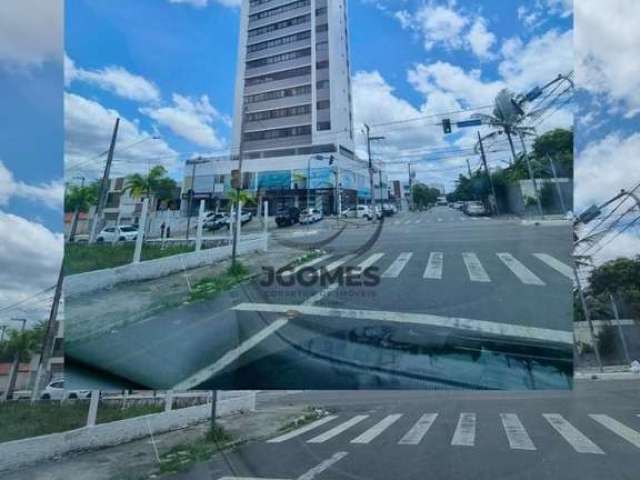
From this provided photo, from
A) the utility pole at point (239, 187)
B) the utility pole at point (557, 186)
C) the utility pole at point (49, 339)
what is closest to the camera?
the utility pole at point (557, 186)

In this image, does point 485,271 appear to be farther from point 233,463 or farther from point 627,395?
point 627,395

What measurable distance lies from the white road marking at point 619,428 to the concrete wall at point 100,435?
7.65 ft

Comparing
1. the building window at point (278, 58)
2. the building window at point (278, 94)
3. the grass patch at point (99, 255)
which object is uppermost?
the building window at point (278, 58)

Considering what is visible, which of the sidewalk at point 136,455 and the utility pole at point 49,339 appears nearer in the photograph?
the sidewalk at point 136,455

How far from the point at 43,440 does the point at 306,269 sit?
2251 millimetres

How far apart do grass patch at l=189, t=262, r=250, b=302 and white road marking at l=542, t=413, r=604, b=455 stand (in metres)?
1.89

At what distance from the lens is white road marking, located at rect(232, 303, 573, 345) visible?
1.96m

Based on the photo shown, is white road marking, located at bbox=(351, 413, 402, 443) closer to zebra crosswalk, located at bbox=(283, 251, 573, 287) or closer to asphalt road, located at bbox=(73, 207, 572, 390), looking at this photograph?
asphalt road, located at bbox=(73, 207, 572, 390)

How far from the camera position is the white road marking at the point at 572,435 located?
7.42 feet

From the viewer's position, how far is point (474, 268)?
2.06 m

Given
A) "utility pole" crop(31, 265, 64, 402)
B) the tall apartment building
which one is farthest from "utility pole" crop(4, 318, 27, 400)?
the tall apartment building

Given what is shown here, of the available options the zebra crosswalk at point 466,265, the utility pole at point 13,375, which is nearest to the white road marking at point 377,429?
the zebra crosswalk at point 466,265

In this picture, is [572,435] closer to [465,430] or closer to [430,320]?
[465,430]

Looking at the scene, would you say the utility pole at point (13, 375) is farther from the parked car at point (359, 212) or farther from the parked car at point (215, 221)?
the parked car at point (359, 212)
